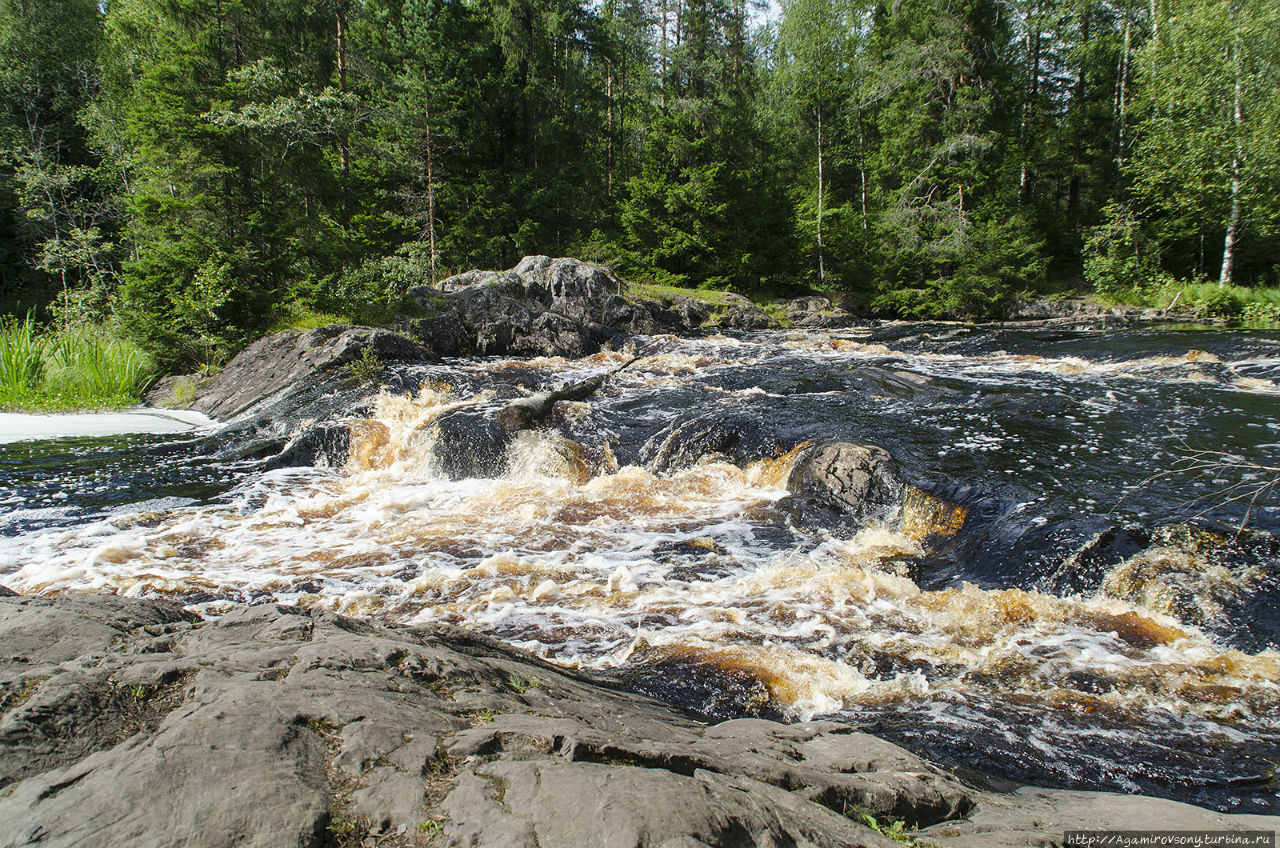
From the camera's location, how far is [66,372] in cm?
1222

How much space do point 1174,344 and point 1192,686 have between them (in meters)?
14.1

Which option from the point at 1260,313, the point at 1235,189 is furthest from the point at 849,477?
the point at 1235,189

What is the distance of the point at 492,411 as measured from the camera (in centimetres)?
1024

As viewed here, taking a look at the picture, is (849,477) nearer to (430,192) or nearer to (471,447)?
(471,447)

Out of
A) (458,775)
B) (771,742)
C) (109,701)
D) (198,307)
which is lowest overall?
(771,742)

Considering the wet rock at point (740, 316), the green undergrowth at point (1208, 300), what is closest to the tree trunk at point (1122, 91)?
the green undergrowth at point (1208, 300)

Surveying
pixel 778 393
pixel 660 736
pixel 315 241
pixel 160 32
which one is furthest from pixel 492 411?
pixel 160 32

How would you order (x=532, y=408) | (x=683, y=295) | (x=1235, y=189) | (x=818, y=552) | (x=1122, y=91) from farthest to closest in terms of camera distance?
(x=1122, y=91) → (x=683, y=295) → (x=1235, y=189) → (x=532, y=408) → (x=818, y=552)

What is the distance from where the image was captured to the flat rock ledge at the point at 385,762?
152cm

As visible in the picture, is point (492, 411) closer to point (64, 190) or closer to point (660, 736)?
point (660, 736)

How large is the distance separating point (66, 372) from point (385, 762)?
580 inches

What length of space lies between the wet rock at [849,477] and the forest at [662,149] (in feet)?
42.8

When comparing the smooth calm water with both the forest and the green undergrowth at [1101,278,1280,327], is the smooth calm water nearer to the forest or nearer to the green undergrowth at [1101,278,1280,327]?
the forest

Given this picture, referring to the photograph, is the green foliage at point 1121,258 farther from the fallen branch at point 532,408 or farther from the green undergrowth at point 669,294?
the fallen branch at point 532,408
